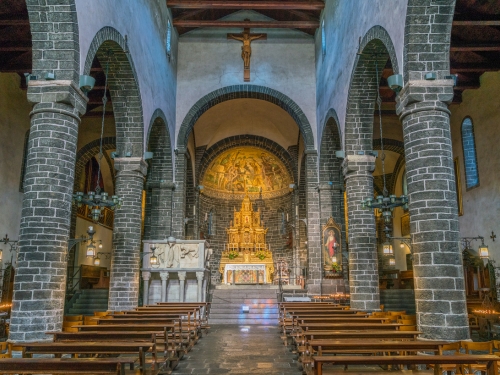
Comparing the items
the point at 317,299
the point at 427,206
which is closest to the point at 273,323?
the point at 317,299

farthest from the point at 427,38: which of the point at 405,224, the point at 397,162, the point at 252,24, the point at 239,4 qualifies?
the point at 405,224

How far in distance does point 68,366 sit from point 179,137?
15.0 metres

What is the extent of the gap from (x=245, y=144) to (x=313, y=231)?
29.3 feet

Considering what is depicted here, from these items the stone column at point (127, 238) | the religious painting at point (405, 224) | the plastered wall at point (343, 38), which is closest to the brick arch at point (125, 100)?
the stone column at point (127, 238)

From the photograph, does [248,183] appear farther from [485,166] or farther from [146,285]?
[485,166]

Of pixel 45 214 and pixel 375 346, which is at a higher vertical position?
pixel 45 214

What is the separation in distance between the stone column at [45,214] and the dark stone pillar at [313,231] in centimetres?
1107

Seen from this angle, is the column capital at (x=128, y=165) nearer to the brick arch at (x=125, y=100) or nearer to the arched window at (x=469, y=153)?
the brick arch at (x=125, y=100)

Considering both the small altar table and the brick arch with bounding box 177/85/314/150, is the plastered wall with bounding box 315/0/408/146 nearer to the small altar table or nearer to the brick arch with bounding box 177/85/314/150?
the brick arch with bounding box 177/85/314/150

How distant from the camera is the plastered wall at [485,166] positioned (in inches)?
565

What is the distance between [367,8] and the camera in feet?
36.9

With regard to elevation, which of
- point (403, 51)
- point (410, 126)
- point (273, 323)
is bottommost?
point (273, 323)

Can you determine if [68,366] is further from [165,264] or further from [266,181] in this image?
[266,181]

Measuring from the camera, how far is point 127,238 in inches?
498
